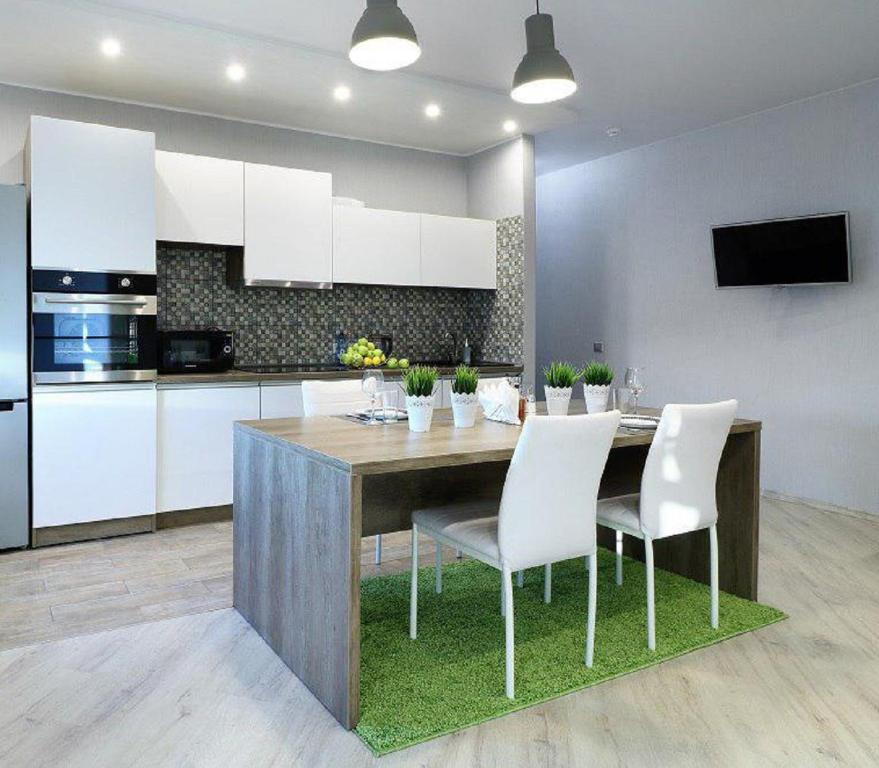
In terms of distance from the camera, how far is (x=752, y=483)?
10.2 ft

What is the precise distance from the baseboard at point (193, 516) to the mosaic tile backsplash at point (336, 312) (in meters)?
1.11

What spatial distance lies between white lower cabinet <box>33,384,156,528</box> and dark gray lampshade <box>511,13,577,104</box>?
8.41 ft

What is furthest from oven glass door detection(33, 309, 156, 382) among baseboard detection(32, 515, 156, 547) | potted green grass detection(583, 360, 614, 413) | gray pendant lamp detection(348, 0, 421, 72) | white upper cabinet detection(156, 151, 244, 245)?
potted green grass detection(583, 360, 614, 413)

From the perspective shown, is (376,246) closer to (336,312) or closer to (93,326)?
(336,312)

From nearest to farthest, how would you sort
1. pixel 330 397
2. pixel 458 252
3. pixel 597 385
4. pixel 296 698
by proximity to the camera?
1. pixel 296 698
2. pixel 597 385
3. pixel 330 397
4. pixel 458 252

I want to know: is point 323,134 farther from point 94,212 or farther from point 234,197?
point 94,212

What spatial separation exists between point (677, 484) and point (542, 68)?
1624 millimetres

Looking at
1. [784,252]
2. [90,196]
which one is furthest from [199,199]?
[784,252]

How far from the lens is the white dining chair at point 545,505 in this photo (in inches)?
88.3

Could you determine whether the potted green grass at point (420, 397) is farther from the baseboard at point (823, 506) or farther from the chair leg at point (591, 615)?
the baseboard at point (823, 506)

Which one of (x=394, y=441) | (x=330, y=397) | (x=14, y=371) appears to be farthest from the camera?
(x=14, y=371)

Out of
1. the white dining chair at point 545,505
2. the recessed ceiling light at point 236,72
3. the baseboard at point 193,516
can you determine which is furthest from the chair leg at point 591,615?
the recessed ceiling light at point 236,72

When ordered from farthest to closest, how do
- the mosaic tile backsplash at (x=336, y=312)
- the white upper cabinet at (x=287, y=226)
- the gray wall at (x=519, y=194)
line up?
the gray wall at (x=519, y=194) → the mosaic tile backsplash at (x=336, y=312) → the white upper cabinet at (x=287, y=226)

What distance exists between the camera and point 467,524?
256 centimetres
